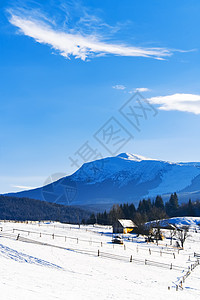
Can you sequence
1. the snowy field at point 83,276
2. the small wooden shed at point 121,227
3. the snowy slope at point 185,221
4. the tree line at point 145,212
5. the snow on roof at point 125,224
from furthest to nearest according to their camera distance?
1. the tree line at point 145,212
2. the snowy slope at point 185,221
3. the snow on roof at point 125,224
4. the small wooden shed at point 121,227
5. the snowy field at point 83,276

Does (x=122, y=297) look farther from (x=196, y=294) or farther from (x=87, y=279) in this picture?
(x=196, y=294)

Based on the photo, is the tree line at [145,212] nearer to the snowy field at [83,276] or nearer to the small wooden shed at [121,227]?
the small wooden shed at [121,227]

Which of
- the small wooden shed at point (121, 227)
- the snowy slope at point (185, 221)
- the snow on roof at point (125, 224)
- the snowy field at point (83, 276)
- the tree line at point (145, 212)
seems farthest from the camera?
the tree line at point (145, 212)

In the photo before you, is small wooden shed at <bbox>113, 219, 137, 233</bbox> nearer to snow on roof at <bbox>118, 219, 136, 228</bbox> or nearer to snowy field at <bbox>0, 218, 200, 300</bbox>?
snow on roof at <bbox>118, 219, 136, 228</bbox>

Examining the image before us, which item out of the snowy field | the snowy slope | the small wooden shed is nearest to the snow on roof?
the small wooden shed

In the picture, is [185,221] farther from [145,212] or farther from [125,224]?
[125,224]

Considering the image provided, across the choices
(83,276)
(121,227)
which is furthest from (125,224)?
Answer: (83,276)

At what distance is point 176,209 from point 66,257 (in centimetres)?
12831

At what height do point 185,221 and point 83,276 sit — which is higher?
point 185,221

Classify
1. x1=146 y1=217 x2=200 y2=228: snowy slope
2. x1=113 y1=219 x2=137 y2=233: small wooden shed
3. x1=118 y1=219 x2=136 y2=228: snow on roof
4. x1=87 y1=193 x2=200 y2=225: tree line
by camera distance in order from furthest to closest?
x1=87 y1=193 x2=200 y2=225: tree line, x1=146 y1=217 x2=200 y2=228: snowy slope, x1=118 y1=219 x2=136 y2=228: snow on roof, x1=113 y1=219 x2=137 y2=233: small wooden shed

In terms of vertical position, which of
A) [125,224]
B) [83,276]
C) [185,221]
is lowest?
[83,276]

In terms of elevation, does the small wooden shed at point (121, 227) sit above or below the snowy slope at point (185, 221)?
below

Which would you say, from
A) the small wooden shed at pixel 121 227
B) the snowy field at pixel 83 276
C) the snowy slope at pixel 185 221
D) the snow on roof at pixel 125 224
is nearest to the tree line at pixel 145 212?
the snowy slope at pixel 185 221

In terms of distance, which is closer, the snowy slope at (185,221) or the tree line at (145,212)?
the snowy slope at (185,221)
